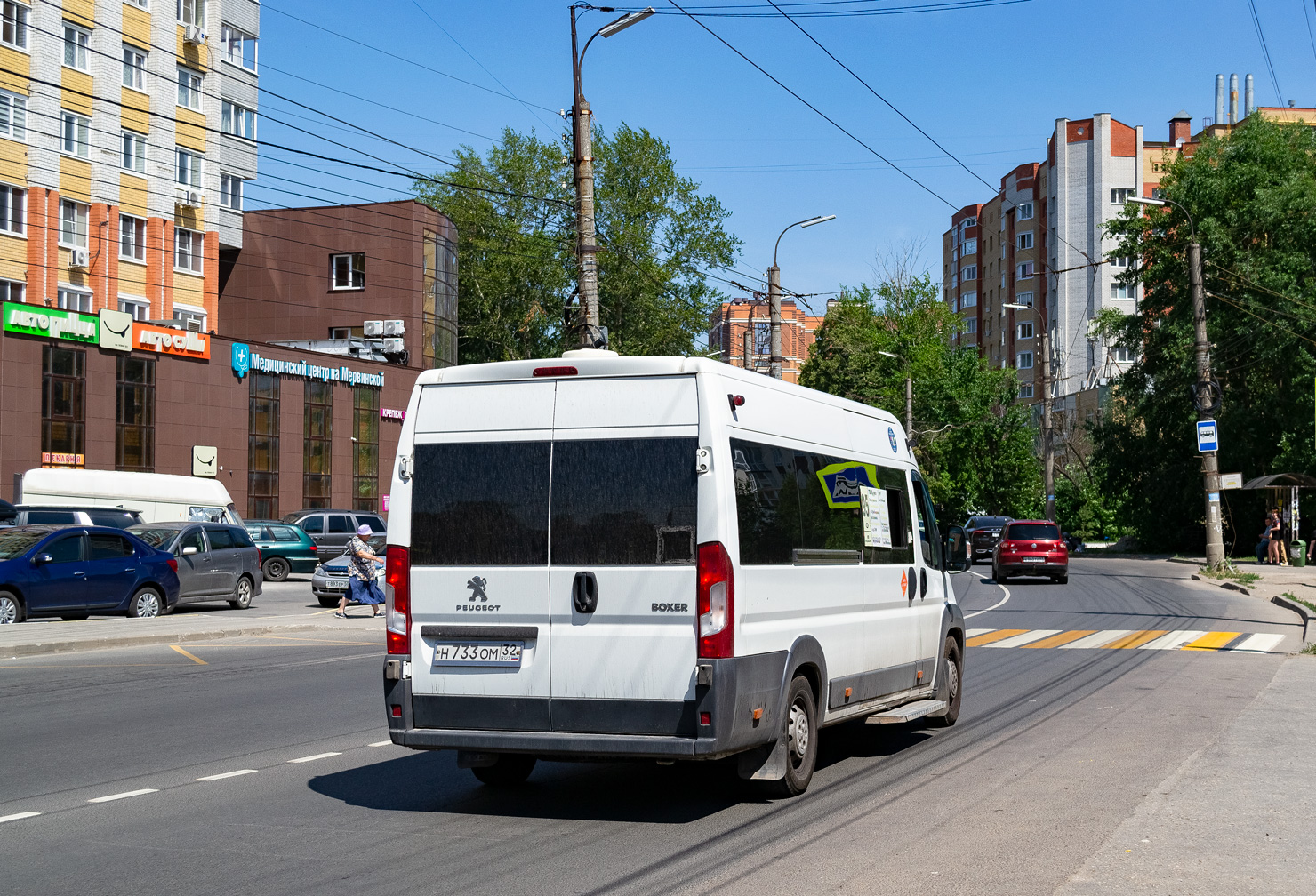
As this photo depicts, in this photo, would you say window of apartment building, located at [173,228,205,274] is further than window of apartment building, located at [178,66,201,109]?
No

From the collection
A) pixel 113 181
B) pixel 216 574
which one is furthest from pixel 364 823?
pixel 113 181

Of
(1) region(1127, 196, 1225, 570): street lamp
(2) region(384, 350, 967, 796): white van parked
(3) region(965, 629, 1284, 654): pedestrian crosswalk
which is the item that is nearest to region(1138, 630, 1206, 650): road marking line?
(3) region(965, 629, 1284, 654): pedestrian crosswalk

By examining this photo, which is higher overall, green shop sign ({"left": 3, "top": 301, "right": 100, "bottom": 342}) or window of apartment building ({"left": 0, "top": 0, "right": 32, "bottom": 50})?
window of apartment building ({"left": 0, "top": 0, "right": 32, "bottom": 50})

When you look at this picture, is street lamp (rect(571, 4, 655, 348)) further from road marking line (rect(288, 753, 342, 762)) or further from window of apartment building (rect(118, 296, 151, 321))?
window of apartment building (rect(118, 296, 151, 321))

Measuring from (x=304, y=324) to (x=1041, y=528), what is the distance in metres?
34.3

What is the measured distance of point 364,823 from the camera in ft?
23.9

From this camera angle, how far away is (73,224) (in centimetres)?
4441

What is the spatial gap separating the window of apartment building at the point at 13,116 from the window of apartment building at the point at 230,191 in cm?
1144

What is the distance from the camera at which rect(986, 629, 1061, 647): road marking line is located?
18231 millimetres

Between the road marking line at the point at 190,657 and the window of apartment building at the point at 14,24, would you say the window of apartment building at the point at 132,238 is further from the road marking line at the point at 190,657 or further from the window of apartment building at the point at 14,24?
the road marking line at the point at 190,657

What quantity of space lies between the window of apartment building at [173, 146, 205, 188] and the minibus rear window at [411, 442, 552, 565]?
151ft

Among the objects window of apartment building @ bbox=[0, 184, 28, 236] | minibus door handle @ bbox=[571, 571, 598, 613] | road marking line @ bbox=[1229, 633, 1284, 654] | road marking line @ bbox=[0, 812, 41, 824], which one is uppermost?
window of apartment building @ bbox=[0, 184, 28, 236]

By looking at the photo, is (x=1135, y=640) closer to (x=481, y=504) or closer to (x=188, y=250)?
(x=481, y=504)

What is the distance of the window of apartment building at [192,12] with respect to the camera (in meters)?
50.1
